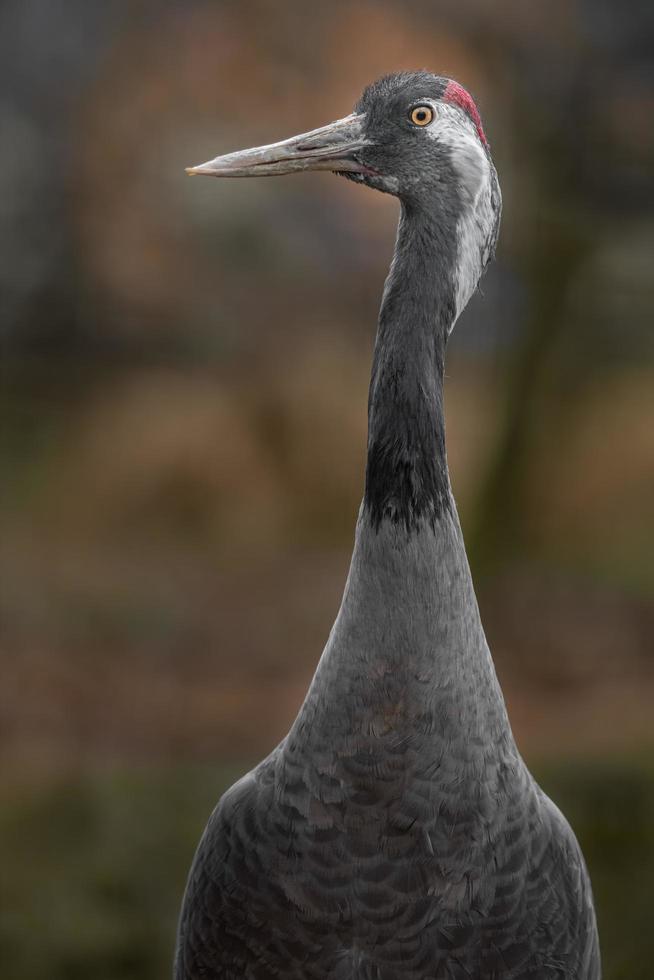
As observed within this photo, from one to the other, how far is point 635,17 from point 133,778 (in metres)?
4.14

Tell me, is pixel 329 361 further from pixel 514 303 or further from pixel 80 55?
pixel 80 55

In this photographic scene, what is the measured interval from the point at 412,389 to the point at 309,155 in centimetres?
44

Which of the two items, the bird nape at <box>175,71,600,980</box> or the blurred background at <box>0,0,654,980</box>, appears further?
the blurred background at <box>0,0,654,980</box>

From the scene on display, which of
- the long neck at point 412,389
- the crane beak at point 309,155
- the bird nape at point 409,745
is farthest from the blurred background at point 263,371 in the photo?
the crane beak at point 309,155

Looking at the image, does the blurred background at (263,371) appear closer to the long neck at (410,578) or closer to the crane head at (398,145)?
the long neck at (410,578)

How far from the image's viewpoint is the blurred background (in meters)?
6.24

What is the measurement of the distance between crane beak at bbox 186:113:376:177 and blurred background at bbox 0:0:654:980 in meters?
3.88

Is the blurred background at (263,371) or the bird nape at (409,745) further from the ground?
the blurred background at (263,371)

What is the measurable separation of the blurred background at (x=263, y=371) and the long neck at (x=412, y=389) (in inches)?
149

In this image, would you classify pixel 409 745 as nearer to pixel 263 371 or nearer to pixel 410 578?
pixel 410 578

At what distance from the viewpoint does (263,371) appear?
7320 mm

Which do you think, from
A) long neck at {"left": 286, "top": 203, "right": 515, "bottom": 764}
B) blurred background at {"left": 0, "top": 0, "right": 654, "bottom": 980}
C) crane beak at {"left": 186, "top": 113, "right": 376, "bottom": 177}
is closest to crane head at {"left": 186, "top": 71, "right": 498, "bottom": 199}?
crane beak at {"left": 186, "top": 113, "right": 376, "bottom": 177}

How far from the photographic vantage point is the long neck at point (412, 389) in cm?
204

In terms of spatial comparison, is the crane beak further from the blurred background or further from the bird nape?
the blurred background
